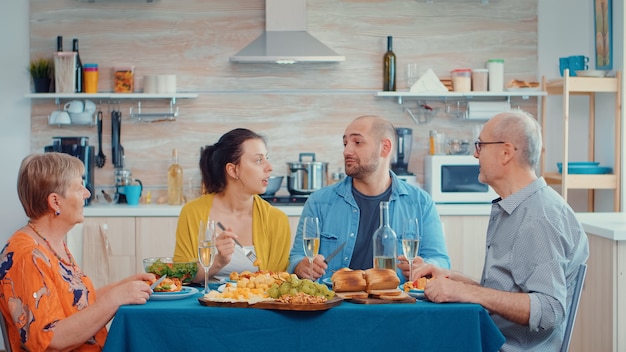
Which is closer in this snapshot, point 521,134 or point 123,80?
point 521,134

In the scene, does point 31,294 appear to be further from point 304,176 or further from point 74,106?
point 74,106

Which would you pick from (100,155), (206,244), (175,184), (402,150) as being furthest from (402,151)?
(206,244)

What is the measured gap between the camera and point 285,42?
17.9ft

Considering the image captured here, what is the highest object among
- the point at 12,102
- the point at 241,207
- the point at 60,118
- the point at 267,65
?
the point at 267,65

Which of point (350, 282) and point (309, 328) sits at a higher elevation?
point (350, 282)

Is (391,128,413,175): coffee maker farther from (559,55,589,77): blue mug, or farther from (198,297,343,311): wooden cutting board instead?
(198,297,343,311): wooden cutting board

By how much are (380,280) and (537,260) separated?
18.3 inches

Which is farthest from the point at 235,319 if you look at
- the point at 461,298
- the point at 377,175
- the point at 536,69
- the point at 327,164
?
the point at 536,69

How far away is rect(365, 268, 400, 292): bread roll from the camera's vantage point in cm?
251

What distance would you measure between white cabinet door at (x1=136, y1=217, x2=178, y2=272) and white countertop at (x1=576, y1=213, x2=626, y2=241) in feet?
7.81

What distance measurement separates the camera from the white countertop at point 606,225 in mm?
3674

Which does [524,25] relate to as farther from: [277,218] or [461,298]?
[461,298]

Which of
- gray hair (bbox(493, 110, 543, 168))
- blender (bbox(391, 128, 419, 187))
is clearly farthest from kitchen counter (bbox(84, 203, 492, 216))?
gray hair (bbox(493, 110, 543, 168))

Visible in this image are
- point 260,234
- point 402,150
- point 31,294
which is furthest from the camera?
point 402,150
